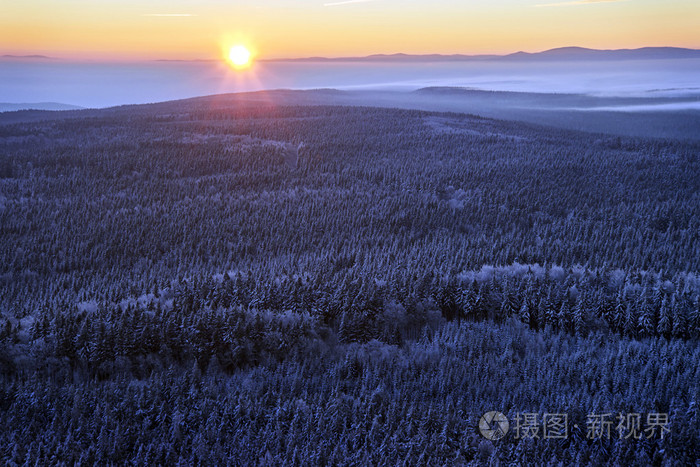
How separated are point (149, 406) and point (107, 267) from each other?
2623cm

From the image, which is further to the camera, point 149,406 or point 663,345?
point 663,345

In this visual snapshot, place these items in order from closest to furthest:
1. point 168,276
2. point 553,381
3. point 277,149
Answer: point 553,381 < point 168,276 < point 277,149

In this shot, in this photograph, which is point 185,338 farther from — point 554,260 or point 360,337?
point 554,260

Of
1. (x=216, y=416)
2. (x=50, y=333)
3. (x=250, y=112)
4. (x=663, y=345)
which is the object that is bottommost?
(x=663, y=345)

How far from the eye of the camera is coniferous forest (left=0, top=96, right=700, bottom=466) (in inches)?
895

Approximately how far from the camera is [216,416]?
922 inches

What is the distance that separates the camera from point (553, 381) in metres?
28.2

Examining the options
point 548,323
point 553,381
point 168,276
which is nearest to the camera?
point 553,381

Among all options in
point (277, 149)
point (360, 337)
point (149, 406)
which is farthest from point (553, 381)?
point (277, 149)

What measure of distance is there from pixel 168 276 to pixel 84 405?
67.3 ft

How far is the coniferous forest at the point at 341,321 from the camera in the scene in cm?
2273

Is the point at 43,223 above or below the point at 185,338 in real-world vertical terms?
above

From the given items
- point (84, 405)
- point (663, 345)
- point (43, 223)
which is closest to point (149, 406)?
point (84, 405)

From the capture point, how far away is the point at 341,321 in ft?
111
